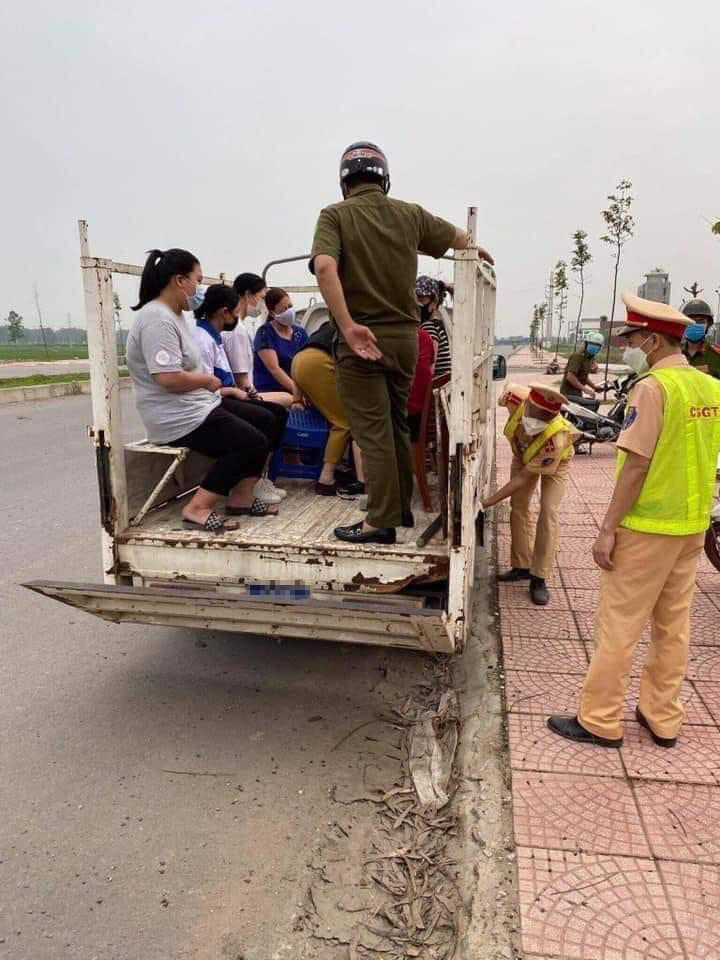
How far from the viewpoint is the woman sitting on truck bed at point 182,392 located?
3.16 meters

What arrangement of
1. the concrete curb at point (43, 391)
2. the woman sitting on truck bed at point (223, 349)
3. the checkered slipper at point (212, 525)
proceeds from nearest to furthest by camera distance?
1. the checkered slipper at point (212, 525)
2. the woman sitting on truck bed at point (223, 349)
3. the concrete curb at point (43, 391)

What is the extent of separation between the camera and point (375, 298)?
299 centimetres

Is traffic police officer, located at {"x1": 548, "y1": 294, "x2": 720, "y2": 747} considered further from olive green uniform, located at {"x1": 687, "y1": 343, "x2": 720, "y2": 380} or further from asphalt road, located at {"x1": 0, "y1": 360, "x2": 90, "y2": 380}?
asphalt road, located at {"x1": 0, "y1": 360, "x2": 90, "y2": 380}

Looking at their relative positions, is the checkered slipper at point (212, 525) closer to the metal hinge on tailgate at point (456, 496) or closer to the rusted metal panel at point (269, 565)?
the rusted metal panel at point (269, 565)

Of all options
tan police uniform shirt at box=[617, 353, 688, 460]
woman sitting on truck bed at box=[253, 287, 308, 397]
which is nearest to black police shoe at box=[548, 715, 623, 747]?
tan police uniform shirt at box=[617, 353, 688, 460]

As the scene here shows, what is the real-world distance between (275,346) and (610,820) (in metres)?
3.43

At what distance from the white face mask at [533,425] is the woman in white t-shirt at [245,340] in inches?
55.7

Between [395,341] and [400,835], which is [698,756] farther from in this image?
[395,341]

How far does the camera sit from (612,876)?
2.22m

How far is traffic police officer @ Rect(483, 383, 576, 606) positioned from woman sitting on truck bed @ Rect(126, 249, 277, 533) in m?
1.64

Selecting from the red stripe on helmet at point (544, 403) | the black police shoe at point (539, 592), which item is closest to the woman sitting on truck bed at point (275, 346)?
the red stripe on helmet at point (544, 403)

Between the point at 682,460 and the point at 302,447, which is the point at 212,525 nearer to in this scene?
the point at 302,447

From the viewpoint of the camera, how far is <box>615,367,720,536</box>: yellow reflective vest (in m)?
2.57

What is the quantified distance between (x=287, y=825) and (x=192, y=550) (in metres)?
1.18
